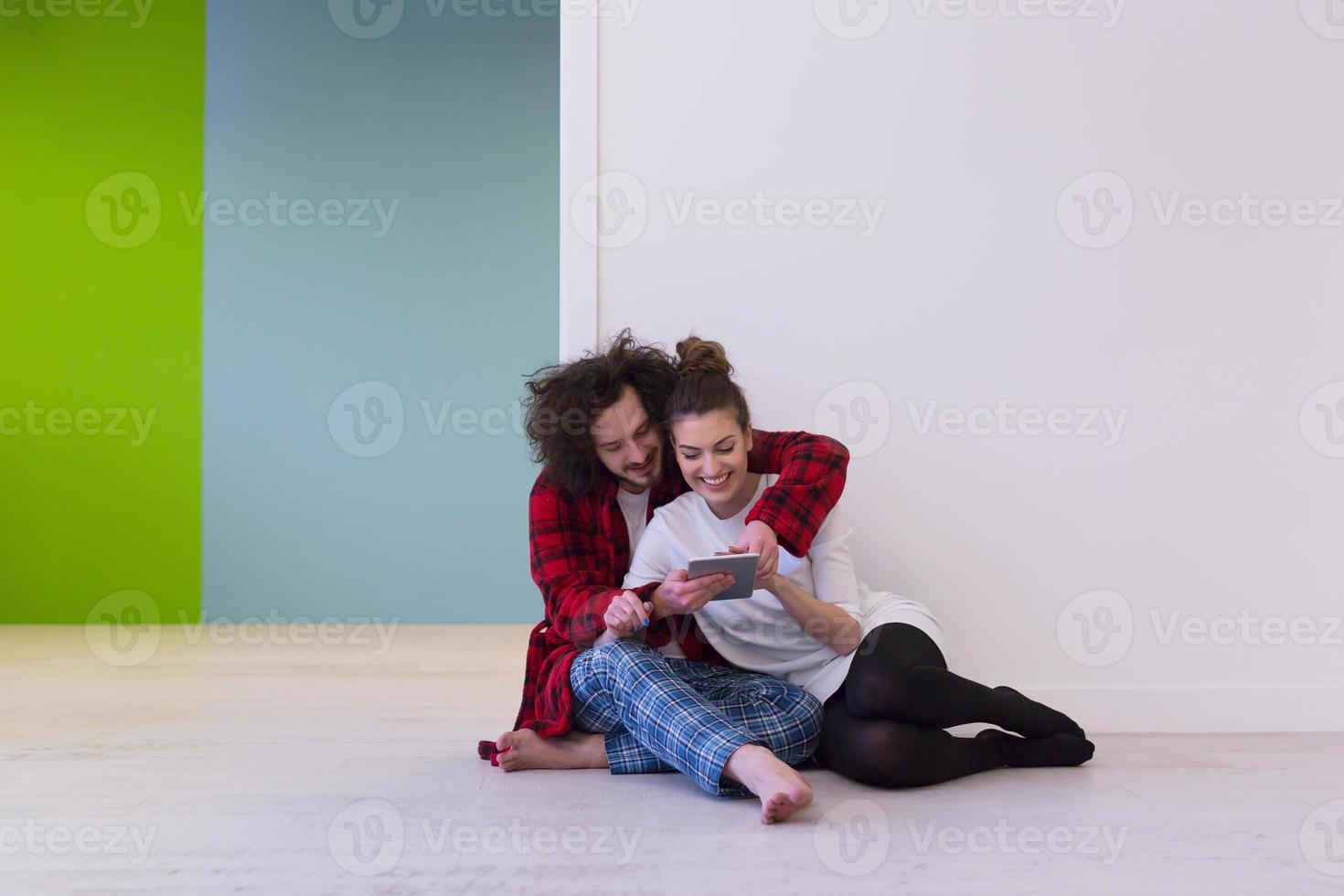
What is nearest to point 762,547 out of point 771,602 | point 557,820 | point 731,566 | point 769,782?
point 731,566

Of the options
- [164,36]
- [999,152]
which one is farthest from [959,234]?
[164,36]

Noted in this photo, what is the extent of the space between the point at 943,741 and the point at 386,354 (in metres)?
3.42

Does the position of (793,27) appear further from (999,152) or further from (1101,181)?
(1101,181)

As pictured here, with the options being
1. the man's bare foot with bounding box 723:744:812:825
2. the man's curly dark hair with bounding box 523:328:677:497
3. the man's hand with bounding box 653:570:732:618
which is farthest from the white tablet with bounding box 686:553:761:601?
the man's curly dark hair with bounding box 523:328:677:497

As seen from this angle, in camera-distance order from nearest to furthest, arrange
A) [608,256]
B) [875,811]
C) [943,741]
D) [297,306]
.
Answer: [875,811] < [943,741] < [608,256] < [297,306]

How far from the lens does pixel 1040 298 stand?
2492mm

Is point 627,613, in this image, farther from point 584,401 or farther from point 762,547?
point 584,401

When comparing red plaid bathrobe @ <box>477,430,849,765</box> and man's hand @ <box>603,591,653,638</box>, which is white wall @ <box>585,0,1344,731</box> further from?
man's hand @ <box>603,591,653,638</box>

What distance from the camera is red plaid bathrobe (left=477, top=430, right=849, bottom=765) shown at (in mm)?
2000

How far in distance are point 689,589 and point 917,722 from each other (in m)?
0.47

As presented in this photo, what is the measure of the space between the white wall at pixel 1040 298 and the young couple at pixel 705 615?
0.35m

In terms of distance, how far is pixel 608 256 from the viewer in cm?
245

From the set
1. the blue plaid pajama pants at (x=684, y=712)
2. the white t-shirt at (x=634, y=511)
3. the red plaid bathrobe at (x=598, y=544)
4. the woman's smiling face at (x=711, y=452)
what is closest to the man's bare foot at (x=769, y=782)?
the blue plaid pajama pants at (x=684, y=712)

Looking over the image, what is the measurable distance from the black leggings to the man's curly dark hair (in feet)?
1.97
